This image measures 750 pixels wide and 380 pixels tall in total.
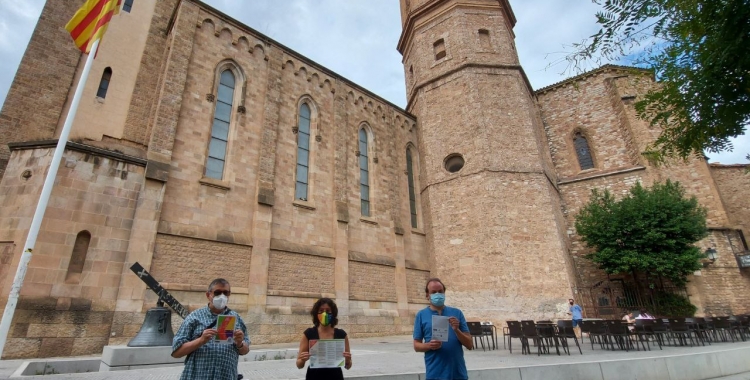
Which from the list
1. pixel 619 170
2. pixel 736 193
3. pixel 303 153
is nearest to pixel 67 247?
pixel 303 153

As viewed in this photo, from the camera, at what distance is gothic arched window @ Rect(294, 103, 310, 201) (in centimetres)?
1393

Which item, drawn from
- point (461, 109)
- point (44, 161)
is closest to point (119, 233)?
point (44, 161)

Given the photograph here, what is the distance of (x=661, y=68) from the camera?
520 cm

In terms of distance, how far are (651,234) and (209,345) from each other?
16.3 meters

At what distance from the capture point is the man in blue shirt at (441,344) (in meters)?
3.02

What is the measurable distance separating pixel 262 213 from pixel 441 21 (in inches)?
564

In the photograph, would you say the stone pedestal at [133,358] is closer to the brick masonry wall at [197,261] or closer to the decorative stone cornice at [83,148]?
the brick masonry wall at [197,261]

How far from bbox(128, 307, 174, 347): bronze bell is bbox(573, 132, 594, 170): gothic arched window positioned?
756 inches

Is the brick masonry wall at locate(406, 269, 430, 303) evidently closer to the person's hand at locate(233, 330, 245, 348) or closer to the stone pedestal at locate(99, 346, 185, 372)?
the stone pedestal at locate(99, 346, 185, 372)

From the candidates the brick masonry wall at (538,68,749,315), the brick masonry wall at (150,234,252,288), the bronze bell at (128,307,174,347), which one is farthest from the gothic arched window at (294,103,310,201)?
the brick masonry wall at (538,68,749,315)

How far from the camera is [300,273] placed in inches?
488

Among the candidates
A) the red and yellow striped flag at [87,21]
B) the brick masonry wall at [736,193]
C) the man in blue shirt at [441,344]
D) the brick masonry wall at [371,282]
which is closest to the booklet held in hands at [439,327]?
the man in blue shirt at [441,344]

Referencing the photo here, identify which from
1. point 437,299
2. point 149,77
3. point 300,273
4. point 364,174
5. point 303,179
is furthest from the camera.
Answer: point 364,174

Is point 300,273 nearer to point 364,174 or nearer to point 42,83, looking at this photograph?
point 364,174
